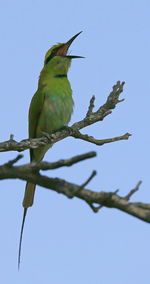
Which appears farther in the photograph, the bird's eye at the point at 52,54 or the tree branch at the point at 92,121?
the bird's eye at the point at 52,54

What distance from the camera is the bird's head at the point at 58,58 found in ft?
18.5

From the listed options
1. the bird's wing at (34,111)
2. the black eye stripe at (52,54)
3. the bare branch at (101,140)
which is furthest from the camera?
the black eye stripe at (52,54)

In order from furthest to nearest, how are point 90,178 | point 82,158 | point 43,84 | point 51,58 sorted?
point 51,58
point 43,84
point 90,178
point 82,158

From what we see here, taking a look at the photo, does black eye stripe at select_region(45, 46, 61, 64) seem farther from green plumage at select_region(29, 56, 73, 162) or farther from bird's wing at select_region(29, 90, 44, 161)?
bird's wing at select_region(29, 90, 44, 161)

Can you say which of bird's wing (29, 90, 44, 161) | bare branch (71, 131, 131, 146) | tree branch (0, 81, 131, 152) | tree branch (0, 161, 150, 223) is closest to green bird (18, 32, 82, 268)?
bird's wing (29, 90, 44, 161)

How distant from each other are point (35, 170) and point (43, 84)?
378 centimetres

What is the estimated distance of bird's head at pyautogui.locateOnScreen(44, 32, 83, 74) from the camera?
5633 mm

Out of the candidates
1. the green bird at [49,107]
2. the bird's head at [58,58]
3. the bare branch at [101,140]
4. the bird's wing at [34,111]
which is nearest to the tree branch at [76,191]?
the bare branch at [101,140]

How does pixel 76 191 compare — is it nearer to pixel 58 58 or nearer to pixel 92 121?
pixel 92 121

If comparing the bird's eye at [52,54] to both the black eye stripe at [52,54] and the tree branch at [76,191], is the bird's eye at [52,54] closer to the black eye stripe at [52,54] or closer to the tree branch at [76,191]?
the black eye stripe at [52,54]

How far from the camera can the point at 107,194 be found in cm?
168

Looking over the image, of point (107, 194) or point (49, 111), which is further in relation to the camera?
point (49, 111)

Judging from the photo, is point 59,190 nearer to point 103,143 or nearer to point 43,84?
point 103,143

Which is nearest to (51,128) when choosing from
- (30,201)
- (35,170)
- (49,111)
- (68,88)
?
(49,111)
